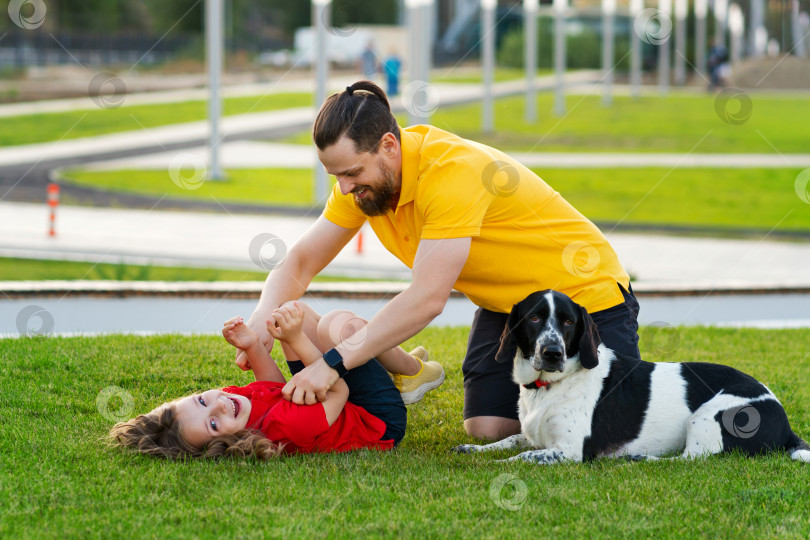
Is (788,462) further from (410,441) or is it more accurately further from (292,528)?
(292,528)

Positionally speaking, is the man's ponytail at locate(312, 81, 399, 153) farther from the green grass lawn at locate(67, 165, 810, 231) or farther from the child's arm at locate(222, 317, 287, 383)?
the green grass lawn at locate(67, 165, 810, 231)

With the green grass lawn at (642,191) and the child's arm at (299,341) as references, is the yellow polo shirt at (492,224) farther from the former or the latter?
the green grass lawn at (642,191)

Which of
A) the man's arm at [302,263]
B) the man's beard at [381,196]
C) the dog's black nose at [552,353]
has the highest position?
the man's beard at [381,196]

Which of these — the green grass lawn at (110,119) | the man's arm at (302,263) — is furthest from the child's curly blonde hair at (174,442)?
the green grass lawn at (110,119)

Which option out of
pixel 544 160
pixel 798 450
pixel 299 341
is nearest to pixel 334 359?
pixel 299 341

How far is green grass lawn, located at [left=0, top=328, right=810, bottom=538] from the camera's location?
12.7 feet

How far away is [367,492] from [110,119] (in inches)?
1168

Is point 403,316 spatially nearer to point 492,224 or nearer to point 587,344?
point 492,224

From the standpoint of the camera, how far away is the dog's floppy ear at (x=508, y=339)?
483cm

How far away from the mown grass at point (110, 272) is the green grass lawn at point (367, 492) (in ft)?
17.5

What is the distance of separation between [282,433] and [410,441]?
821 millimetres

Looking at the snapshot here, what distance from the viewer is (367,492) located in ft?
13.9

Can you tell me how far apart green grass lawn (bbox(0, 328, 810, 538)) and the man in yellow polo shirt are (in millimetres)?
489

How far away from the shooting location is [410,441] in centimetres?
524
